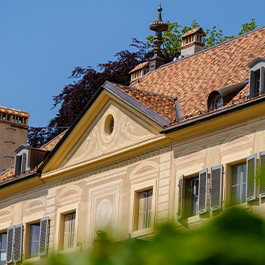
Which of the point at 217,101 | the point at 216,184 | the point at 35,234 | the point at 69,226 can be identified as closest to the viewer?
the point at 216,184

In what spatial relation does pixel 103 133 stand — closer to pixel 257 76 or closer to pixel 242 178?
pixel 257 76

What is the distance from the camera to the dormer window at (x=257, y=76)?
53.3ft

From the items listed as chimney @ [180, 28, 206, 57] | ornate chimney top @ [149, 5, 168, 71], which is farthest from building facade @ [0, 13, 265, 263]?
chimney @ [180, 28, 206, 57]

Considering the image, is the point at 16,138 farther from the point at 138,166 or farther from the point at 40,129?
the point at 138,166

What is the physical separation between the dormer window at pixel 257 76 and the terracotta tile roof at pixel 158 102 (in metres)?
2.80

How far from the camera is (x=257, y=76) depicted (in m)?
16.7

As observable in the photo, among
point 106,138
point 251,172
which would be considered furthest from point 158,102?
point 251,172

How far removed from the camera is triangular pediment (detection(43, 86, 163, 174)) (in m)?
19.3

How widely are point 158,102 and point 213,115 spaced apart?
353 centimetres

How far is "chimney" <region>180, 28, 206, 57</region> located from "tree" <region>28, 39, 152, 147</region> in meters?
8.35

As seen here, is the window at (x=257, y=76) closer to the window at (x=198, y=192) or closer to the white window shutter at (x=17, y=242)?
the window at (x=198, y=192)

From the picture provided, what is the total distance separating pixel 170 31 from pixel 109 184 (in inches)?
955

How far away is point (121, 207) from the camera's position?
19328 mm

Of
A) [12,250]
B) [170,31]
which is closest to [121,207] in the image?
[12,250]
